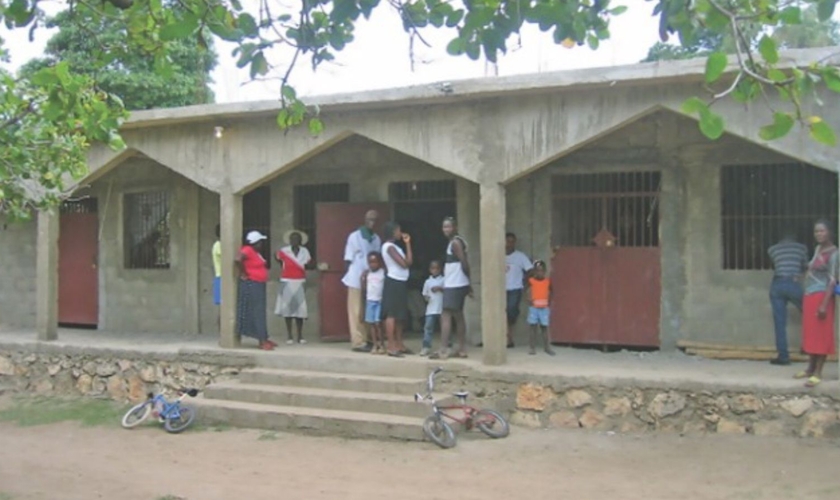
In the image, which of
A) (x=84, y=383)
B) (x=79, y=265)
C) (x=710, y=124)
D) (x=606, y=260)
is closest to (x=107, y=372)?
(x=84, y=383)

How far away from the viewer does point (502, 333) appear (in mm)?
9555

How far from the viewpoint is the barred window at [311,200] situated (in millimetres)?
12383

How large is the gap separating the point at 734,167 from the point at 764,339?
1.90m

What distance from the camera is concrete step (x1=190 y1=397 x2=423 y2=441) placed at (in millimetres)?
8781

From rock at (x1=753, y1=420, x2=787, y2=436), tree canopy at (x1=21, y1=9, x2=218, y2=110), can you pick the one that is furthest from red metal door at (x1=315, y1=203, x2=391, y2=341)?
tree canopy at (x1=21, y1=9, x2=218, y2=110)

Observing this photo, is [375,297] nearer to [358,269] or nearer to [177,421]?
[358,269]

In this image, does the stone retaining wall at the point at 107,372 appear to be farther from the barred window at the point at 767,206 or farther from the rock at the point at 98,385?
the barred window at the point at 767,206

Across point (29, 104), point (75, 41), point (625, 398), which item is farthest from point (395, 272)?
point (75, 41)

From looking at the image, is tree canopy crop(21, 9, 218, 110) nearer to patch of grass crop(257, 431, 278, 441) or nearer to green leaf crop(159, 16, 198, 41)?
patch of grass crop(257, 431, 278, 441)

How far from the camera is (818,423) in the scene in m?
8.18

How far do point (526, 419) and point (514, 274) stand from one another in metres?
2.15

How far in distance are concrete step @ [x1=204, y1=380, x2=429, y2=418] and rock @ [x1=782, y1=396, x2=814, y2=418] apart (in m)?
3.31

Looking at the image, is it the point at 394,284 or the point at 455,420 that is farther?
the point at 394,284

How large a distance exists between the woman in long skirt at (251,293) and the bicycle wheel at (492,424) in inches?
128
